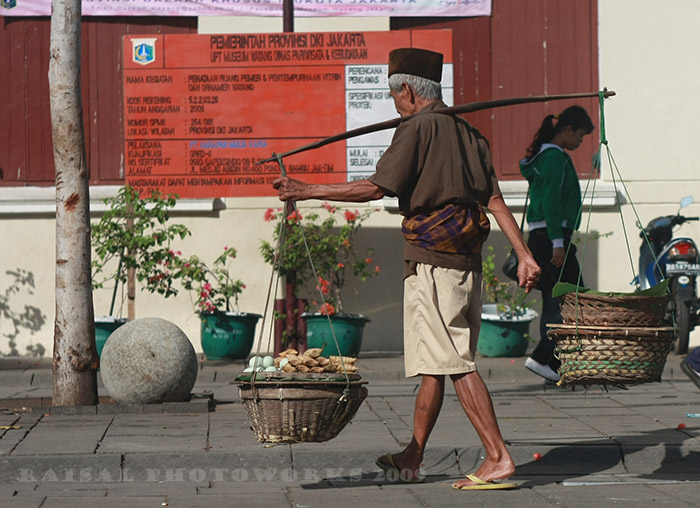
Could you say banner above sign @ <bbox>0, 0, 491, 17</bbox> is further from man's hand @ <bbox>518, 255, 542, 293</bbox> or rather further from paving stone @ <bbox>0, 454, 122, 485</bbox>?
man's hand @ <bbox>518, 255, 542, 293</bbox>

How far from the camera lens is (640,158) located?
13.7 metres

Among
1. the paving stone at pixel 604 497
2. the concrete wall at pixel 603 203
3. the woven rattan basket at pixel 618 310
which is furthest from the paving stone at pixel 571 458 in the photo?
the concrete wall at pixel 603 203

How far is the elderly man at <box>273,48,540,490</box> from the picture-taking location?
5500mm

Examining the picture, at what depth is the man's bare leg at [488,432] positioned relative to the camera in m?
5.47

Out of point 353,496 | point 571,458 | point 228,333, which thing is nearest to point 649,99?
point 228,333

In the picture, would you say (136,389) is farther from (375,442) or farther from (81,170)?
(375,442)

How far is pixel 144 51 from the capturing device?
12.7 m

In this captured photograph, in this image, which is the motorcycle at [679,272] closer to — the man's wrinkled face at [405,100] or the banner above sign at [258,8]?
the banner above sign at [258,8]

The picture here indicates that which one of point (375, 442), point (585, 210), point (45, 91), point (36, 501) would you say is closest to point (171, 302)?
point (45, 91)

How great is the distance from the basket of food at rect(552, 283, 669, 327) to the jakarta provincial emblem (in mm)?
7877

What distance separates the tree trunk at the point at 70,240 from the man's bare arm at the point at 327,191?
3187 millimetres

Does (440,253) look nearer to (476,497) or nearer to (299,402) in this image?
(299,402)

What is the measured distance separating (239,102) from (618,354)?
7830 millimetres

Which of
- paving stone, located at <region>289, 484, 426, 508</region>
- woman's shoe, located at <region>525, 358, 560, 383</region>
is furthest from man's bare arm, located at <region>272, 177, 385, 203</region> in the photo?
woman's shoe, located at <region>525, 358, 560, 383</region>
